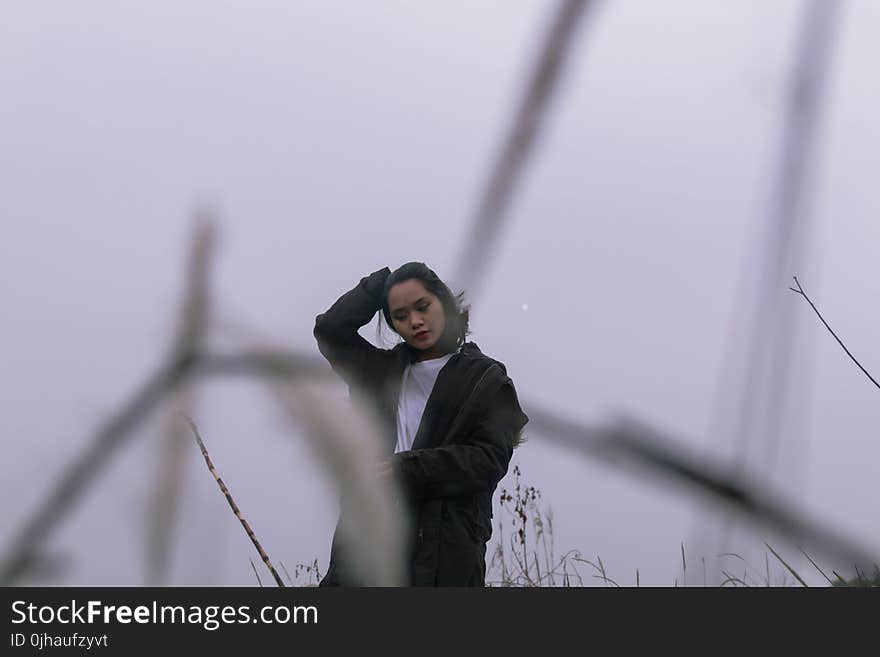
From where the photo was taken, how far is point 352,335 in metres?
1.07

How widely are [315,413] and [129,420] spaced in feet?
0.40

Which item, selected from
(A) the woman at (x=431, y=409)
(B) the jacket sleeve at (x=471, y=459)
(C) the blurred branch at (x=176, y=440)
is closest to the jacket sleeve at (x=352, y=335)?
(A) the woman at (x=431, y=409)

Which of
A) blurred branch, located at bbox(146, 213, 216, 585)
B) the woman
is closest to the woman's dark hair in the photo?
the woman

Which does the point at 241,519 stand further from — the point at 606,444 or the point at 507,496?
the point at 507,496

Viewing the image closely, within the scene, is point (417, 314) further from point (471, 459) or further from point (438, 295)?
point (471, 459)

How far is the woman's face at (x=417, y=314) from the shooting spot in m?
0.93

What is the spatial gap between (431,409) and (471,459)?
9 centimetres

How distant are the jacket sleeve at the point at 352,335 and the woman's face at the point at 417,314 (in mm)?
99

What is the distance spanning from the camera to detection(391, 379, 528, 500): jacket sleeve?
34.3 inches

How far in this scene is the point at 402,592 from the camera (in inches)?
18.7

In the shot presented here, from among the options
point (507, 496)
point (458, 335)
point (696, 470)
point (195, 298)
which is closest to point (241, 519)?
point (195, 298)

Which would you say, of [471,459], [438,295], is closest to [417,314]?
[438,295]

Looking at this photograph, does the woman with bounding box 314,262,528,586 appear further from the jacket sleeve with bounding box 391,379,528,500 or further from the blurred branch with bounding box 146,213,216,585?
the blurred branch with bounding box 146,213,216,585

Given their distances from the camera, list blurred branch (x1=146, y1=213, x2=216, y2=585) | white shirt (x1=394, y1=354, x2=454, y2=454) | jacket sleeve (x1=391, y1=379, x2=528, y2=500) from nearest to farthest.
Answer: blurred branch (x1=146, y1=213, x2=216, y2=585)
jacket sleeve (x1=391, y1=379, x2=528, y2=500)
white shirt (x1=394, y1=354, x2=454, y2=454)
